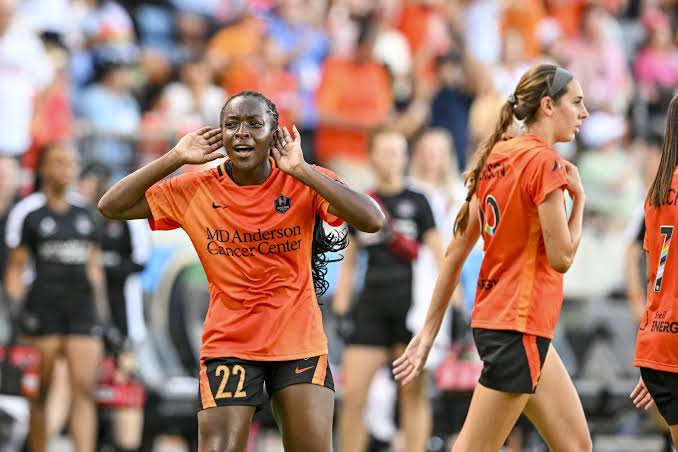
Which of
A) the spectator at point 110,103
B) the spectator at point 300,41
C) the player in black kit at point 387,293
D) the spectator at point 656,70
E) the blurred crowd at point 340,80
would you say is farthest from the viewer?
the spectator at point 656,70

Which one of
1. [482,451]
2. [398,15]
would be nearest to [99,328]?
[482,451]

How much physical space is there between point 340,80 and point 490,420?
8.14 metres

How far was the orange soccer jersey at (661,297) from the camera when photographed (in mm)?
6152

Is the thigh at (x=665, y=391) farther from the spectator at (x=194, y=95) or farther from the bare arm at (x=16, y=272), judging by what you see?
the spectator at (x=194, y=95)

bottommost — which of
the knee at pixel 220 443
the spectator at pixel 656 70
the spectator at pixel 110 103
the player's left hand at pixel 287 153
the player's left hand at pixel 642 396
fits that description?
the knee at pixel 220 443

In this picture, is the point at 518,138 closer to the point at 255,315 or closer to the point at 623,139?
the point at 255,315

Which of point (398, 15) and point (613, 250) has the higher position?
point (398, 15)

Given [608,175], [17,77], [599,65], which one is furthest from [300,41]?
[599,65]

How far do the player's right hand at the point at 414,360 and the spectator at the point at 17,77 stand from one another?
704 cm

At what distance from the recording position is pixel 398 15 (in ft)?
54.3

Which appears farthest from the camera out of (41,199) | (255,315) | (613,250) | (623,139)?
(623,139)

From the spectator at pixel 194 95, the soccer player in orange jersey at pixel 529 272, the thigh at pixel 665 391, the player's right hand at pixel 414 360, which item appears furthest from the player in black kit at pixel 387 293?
the thigh at pixel 665 391

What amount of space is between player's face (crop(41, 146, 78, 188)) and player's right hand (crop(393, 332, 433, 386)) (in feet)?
15.7

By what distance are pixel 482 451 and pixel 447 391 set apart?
195 inches
